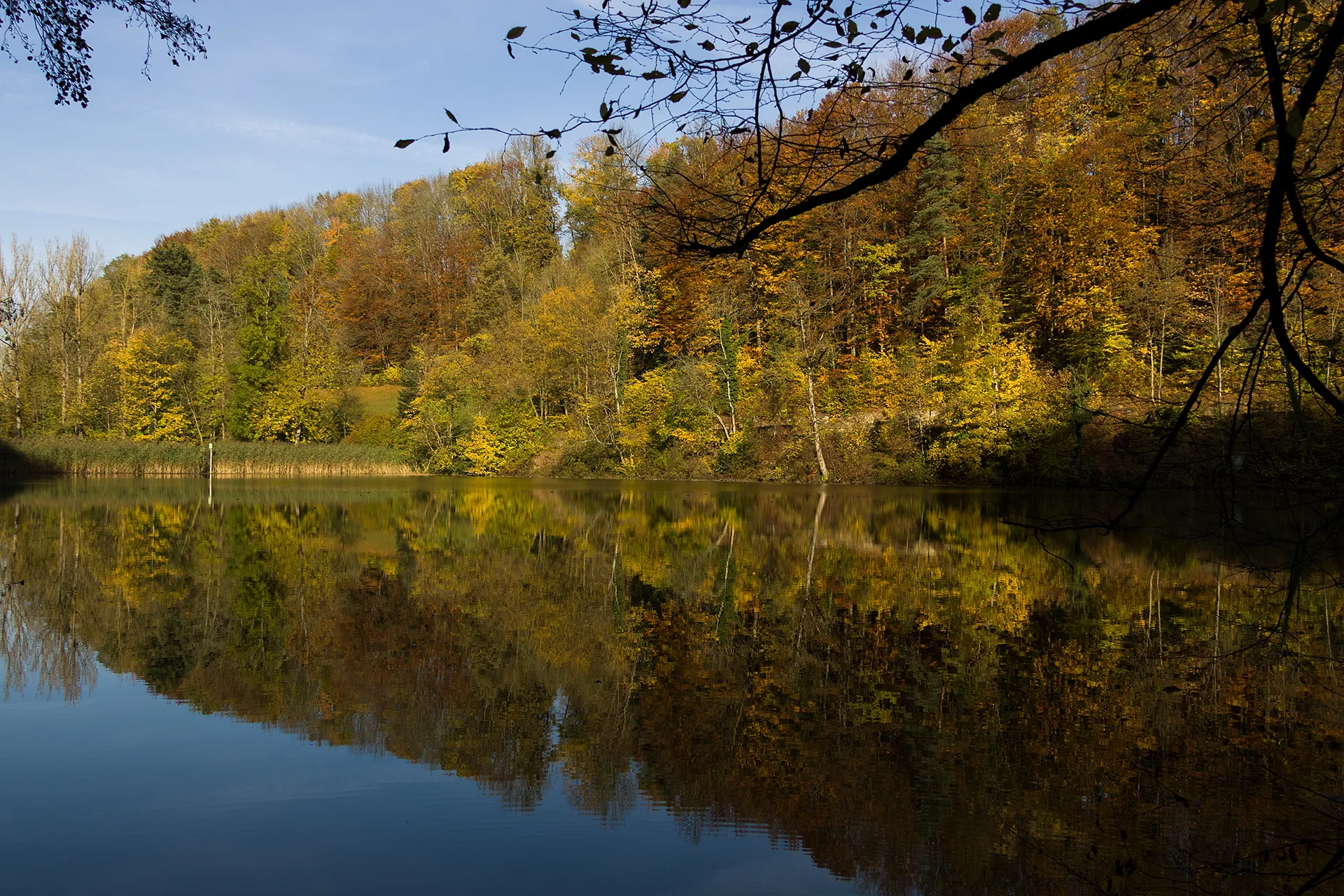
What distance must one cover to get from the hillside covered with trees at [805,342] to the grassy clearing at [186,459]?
3.04 metres

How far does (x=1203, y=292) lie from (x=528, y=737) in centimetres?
2972

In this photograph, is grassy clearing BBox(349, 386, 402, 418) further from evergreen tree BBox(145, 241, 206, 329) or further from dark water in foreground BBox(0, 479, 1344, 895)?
dark water in foreground BBox(0, 479, 1344, 895)

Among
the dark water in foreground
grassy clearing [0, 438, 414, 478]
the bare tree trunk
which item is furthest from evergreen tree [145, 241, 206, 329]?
the dark water in foreground

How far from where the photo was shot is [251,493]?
27.4 metres

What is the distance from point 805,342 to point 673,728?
1076 inches

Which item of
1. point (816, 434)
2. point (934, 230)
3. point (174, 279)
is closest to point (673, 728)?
point (816, 434)

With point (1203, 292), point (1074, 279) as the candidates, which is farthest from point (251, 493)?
point (1203, 292)

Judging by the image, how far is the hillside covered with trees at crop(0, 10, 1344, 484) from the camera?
2784 centimetres

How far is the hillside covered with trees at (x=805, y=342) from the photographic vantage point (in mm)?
27844

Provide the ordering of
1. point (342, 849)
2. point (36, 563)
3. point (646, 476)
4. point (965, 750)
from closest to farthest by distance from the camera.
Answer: point (342, 849) < point (965, 750) < point (36, 563) < point (646, 476)

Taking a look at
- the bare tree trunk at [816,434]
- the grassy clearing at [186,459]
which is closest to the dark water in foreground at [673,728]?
the bare tree trunk at [816,434]

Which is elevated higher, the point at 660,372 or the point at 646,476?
the point at 660,372

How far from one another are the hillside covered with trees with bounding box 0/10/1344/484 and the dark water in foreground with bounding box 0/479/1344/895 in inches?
354

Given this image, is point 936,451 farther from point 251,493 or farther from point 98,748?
point 98,748
